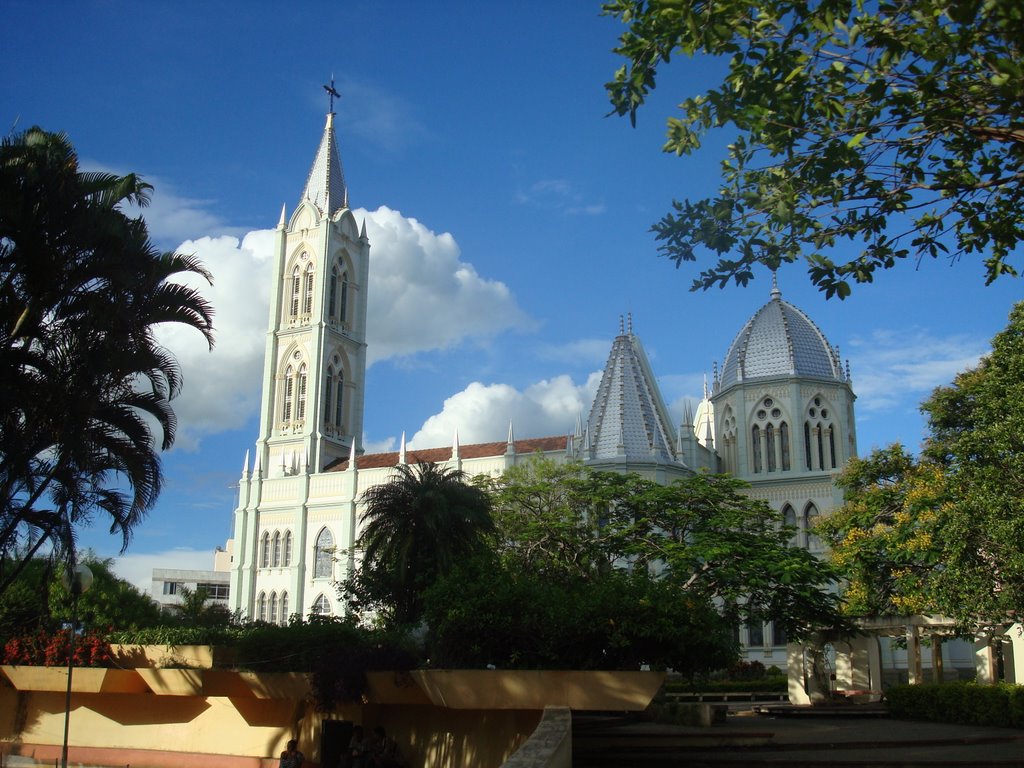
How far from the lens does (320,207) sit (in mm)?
57656

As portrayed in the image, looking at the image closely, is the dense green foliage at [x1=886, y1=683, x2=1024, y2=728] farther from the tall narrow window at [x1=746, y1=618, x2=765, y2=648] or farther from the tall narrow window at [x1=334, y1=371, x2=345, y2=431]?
the tall narrow window at [x1=334, y1=371, x2=345, y2=431]

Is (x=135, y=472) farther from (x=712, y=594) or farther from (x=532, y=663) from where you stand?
(x=712, y=594)

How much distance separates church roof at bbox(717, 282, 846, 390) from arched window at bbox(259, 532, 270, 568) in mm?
24023

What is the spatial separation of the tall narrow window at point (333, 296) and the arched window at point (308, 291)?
103 cm

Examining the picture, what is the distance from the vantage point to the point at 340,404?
183 ft

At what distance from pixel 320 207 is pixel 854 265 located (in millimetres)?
51427

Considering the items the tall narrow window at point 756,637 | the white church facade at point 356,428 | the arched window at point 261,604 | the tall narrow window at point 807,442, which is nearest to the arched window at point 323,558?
the white church facade at point 356,428

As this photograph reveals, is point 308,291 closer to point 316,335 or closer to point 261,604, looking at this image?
point 316,335

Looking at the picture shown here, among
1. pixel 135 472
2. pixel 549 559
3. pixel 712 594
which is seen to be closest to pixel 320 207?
pixel 549 559

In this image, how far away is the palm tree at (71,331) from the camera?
1412 centimetres

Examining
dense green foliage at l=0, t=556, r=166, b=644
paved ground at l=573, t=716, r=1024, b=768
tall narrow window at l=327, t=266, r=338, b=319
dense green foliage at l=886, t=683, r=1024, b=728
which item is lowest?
paved ground at l=573, t=716, r=1024, b=768

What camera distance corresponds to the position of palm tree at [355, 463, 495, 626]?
73.7ft

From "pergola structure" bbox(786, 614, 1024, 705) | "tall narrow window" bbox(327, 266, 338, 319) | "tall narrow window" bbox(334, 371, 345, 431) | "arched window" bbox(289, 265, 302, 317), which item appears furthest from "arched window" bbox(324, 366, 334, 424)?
"pergola structure" bbox(786, 614, 1024, 705)

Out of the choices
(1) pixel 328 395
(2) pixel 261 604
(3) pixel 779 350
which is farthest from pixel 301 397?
(3) pixel 779 350
